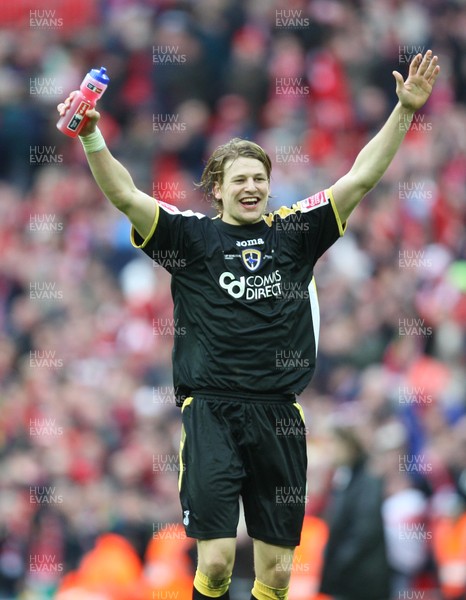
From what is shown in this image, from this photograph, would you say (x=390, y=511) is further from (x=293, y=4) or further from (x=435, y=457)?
(x=293, y=4)

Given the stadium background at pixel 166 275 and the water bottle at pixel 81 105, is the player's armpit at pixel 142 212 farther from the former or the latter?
the stadium background at pixel 166 275

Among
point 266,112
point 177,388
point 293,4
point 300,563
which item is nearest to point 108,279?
point 266,112

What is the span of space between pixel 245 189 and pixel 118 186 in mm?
622

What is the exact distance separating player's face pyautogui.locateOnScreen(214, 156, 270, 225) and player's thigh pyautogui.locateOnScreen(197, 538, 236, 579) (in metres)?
1.54

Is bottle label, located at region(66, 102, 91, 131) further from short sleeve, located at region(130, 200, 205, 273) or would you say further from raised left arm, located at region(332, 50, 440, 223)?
raised left arm, located at region(332, 50, 440, 223)

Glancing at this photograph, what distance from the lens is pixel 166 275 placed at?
1323 centimetres

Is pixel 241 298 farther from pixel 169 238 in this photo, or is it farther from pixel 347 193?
pixel 347 193

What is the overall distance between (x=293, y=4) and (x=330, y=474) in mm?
7537

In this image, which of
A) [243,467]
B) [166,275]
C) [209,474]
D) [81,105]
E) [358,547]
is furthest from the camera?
[166,275]

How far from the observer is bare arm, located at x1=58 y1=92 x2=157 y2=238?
6.37m

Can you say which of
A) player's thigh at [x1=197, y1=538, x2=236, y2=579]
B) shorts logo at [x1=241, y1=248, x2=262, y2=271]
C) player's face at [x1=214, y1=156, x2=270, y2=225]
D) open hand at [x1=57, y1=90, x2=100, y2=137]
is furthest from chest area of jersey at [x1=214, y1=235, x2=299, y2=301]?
player's thigh at [x1=197, y1=538, x2=236, y2=579]

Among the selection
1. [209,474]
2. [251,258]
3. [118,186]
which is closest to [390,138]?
[251,258]

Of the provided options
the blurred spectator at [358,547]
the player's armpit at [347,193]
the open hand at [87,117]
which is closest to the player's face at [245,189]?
the player's armpit at [347,193]

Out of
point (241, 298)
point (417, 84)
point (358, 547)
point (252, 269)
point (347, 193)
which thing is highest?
point (417, 84)
